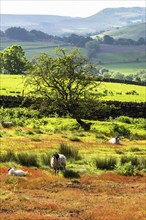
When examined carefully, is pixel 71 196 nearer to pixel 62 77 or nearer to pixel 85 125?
pixel 85 125

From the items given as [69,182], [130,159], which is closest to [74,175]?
[69,182]

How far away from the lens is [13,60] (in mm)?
127188

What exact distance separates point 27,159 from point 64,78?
79.4 feet

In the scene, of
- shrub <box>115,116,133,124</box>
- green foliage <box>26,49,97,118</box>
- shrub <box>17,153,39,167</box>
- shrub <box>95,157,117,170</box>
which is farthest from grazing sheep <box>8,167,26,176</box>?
shrub <box>115,116,133,124</box>

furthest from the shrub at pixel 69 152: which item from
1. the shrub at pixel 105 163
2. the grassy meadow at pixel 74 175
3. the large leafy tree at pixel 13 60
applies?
the large leafy tree at pixel 13 60

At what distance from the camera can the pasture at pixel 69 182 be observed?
21328 millimetres

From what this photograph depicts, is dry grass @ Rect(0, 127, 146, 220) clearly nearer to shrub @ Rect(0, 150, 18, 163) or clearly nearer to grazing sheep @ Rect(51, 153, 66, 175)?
grazing sheep @ Rect(51, 153, 66, 175)

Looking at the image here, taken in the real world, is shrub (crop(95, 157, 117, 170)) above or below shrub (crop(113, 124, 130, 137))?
above

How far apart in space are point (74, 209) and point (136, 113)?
1833 inches

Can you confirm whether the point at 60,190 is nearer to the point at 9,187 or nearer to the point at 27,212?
the point at 9,187

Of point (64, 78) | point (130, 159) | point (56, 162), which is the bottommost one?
point (130, 159)

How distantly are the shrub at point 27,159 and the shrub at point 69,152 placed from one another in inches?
139

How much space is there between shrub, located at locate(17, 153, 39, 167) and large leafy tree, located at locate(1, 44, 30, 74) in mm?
95172

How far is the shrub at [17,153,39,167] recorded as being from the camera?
103 feet
